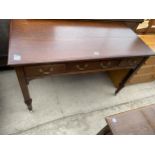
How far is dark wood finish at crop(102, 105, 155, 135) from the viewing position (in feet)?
3.41

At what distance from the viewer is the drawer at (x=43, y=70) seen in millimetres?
1109

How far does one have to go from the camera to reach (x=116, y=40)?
54.9 inches

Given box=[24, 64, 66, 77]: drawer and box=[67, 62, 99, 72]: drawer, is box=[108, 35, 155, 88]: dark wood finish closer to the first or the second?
box=[67, 62, 99, 72]: drawer

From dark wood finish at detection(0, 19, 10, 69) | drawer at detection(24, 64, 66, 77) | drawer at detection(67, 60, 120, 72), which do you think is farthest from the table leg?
dark wood finish at detection(0, 19, 10, 69)

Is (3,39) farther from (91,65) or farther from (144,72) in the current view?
(144,72)

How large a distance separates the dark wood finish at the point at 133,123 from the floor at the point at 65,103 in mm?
598

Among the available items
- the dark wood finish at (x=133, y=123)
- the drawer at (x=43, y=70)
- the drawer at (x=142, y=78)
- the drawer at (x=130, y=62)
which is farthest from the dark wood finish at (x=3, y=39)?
the drawer at (x=142, y=78)

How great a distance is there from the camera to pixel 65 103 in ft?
5.75

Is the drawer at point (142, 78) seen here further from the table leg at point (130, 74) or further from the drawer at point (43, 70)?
the drawer at point (43, 70)

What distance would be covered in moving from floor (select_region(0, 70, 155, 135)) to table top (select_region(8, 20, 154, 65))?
2.44 feet

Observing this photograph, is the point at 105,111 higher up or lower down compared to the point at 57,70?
lower down

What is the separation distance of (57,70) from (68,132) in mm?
691
